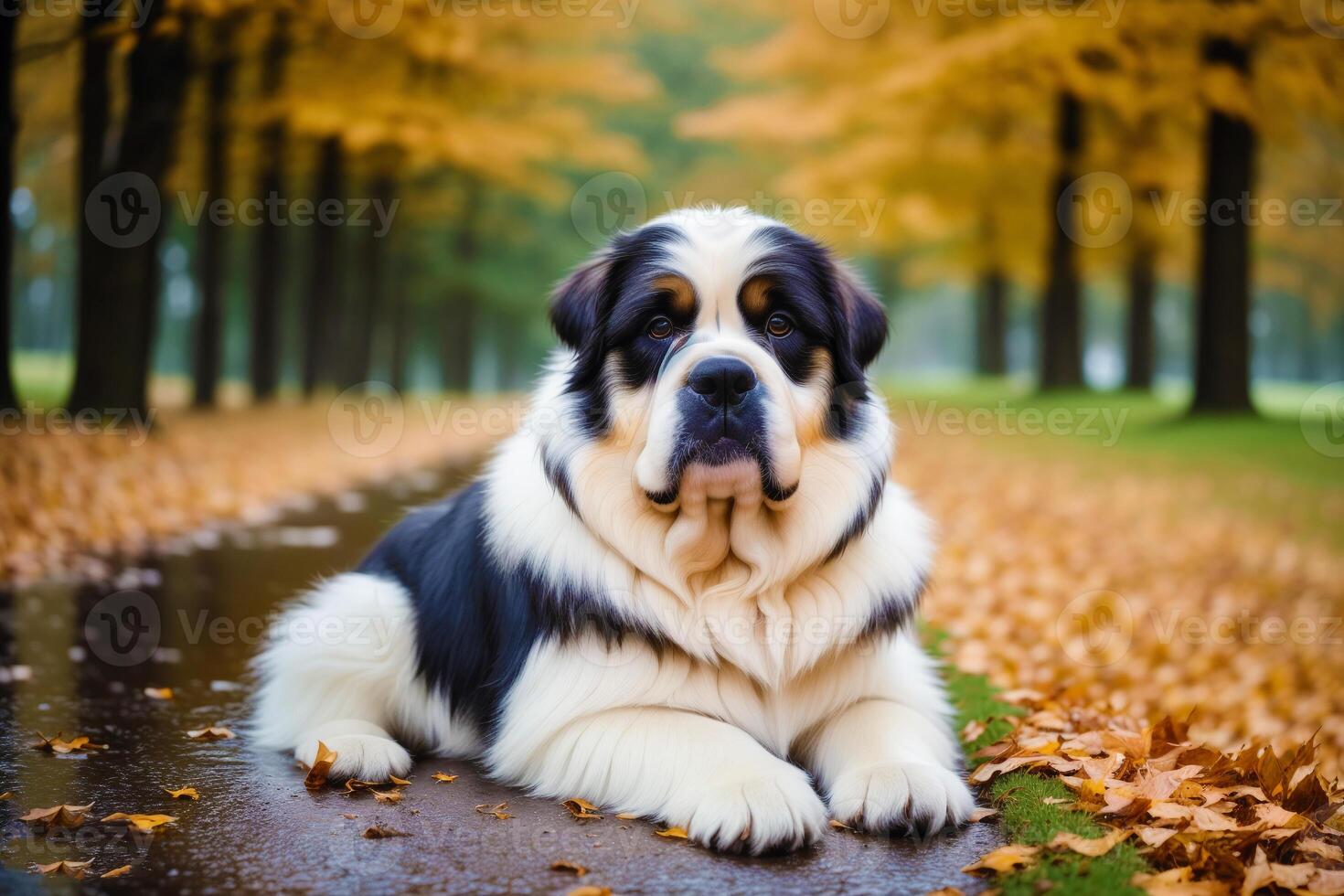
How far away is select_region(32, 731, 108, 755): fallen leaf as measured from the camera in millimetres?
4098

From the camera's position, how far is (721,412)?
351 centimetres

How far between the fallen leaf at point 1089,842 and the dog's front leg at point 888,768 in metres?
0.32

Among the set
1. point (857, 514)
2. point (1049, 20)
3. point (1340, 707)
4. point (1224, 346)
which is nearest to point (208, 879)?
point (857, 514)

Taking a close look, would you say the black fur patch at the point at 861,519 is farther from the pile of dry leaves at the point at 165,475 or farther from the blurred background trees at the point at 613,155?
the blurred background trees at the point at 613,155

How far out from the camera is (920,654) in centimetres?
439

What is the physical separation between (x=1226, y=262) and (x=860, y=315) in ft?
39.2

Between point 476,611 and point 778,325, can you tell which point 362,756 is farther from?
point 778,325

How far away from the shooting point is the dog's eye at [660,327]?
3.78 meters

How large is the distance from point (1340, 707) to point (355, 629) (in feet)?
19.9

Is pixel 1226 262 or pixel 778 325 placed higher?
pixel 1226 262

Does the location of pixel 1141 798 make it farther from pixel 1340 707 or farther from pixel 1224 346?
pixel 1224 346

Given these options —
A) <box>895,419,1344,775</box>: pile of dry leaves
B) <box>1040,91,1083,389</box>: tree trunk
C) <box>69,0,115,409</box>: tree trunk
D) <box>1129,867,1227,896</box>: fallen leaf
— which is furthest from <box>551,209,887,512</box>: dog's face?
<box>1040,91,1083,389</box>: tree trunk

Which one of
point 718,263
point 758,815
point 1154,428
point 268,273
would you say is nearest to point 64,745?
point 758,815

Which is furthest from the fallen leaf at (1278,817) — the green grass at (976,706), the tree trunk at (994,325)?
the tree trunk at (994,325)
